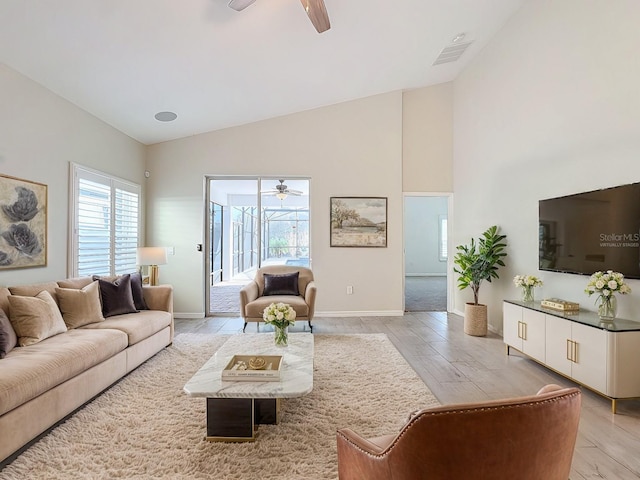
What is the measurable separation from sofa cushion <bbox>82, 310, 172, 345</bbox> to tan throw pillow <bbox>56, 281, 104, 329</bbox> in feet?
0.24

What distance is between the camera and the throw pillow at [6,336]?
2.47 metres

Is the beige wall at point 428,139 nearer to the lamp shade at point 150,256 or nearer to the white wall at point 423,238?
the lamp shade at point 150,256

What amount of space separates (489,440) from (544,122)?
417 centimetres

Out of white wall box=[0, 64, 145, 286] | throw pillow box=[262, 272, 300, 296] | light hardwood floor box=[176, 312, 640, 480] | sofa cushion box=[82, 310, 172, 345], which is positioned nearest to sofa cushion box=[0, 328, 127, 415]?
sofa cushion box=[82, 310, 172, 345]

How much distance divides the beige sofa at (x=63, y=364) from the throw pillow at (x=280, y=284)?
157cm

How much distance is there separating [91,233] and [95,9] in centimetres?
264

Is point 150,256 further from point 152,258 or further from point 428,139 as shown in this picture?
point 428,139

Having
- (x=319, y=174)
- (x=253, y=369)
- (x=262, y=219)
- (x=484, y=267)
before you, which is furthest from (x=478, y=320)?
(x=262, y=219)

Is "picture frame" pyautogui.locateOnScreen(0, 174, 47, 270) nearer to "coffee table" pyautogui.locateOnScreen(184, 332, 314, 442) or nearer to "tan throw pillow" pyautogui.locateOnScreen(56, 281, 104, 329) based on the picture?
"tan throw pillow" pyautogui.locateOnScreen(56, 281, 104, 329)

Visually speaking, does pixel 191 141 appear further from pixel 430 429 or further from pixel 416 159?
pixel 430 429

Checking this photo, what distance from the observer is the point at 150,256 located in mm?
4941

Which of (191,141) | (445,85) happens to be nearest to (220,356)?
(191,141)

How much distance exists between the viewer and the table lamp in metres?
4.90

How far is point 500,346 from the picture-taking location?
4.31 metres
